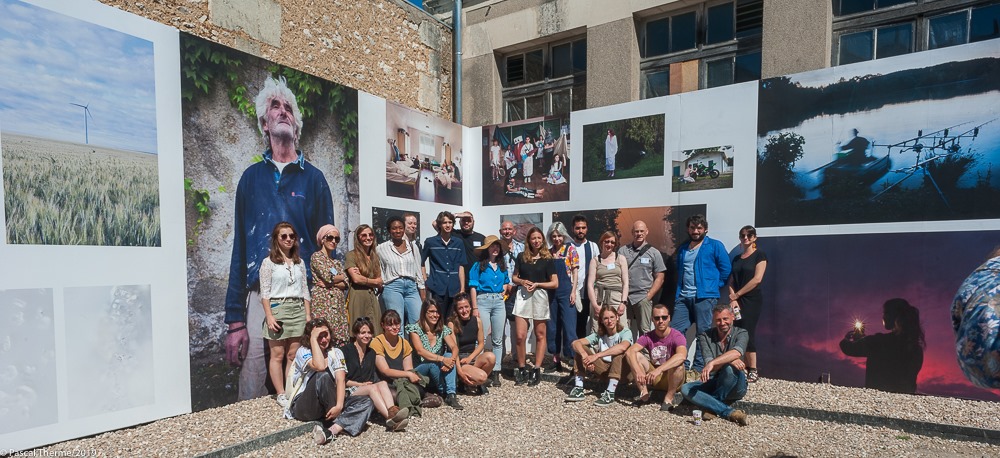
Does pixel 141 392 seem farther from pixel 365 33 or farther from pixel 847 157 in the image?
pixel 847 157

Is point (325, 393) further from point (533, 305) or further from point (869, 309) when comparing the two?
point (869, 309)

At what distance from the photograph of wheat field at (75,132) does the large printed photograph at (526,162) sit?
488 centimetres

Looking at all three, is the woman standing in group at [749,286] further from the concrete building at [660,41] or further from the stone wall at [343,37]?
the stone wall at [343,37]

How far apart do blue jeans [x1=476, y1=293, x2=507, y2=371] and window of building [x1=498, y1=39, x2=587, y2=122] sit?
392 cm

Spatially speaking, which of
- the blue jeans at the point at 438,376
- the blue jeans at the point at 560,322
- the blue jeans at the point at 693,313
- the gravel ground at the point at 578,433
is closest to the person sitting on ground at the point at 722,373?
the gravel ground at the point at 578,433

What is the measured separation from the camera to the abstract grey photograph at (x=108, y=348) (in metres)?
4.27

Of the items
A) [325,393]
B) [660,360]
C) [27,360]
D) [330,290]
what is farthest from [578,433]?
[27,360]

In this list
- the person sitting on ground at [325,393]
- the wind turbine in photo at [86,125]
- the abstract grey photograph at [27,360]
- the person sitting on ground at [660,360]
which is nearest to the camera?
the abstract grey photograph at [27,360]

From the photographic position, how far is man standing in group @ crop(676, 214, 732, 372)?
6027 millimetres

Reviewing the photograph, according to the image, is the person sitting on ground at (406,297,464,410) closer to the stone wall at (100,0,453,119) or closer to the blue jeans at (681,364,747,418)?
the blue jeans at (681,364,747,418)

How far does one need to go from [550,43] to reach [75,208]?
7.25 m

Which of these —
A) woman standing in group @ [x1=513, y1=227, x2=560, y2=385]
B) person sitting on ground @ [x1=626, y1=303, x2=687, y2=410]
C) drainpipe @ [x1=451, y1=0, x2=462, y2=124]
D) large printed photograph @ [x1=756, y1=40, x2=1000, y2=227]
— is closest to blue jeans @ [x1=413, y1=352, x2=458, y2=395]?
woman standing in group @ [x1=513, y1=227, x2=560, y2=385]

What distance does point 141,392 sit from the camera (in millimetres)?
4648

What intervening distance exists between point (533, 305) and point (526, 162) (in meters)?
2.82
